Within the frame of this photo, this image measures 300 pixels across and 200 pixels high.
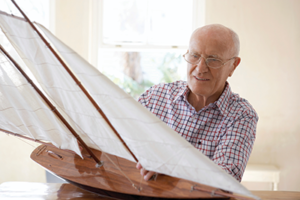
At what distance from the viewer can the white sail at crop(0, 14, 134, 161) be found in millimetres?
924

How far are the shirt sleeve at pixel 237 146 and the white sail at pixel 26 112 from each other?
0.53m

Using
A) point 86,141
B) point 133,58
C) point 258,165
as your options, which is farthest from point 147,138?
point 133,58

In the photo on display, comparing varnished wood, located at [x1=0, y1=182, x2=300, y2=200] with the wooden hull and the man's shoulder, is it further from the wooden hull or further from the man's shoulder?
the man's shoulder

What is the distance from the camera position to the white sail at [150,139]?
75cm

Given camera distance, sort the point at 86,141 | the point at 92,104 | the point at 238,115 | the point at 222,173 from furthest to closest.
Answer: the point at 238,115
the point at 86,141
the point at 92,104
the point at 222,173

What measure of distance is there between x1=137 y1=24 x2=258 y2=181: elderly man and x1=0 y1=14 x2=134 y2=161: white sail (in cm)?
47

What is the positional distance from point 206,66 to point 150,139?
23.7 inches

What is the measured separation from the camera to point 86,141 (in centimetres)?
105

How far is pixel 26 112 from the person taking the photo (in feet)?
3.51

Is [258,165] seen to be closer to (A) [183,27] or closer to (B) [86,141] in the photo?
(A) [183,27]

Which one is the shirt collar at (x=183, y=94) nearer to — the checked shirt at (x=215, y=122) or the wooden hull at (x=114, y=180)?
the checked shirt at (x=215, y=122)

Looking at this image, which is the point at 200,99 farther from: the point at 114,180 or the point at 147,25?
the point at 147,25

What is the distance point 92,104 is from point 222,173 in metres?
0.42

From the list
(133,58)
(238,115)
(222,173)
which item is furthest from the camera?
(133,58)
